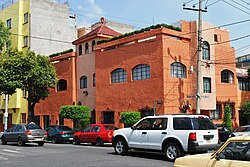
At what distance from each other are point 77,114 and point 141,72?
645 cm

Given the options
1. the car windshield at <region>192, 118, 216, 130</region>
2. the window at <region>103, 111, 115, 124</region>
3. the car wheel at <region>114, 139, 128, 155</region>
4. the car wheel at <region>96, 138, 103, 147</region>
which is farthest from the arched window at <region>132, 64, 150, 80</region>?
the car windshield at <region>192, 118, 216, 130</region>

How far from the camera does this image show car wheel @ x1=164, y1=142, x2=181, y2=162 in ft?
42.6

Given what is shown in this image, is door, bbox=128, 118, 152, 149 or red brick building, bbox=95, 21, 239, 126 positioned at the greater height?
red brick building, bbox=95, 21, 239, 126

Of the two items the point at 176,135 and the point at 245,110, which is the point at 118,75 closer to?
the point at 245,110

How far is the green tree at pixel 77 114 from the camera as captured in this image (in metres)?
29.3

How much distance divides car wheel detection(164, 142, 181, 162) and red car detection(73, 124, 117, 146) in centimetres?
787

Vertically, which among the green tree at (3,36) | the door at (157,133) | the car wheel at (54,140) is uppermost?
the green tree at (3,36)

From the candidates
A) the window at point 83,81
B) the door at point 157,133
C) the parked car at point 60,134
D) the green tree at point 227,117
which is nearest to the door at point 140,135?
the door at point 157,133

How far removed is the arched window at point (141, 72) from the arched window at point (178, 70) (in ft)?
6.20

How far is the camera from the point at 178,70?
27.0 m

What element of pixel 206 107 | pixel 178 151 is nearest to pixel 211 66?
pixel 206 107

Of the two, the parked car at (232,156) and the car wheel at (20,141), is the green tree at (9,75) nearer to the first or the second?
the car wheel at (20,141)

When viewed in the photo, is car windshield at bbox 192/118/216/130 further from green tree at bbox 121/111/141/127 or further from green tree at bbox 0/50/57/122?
green tree at bbox 0/50/57/122

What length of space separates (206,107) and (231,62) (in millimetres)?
6046
